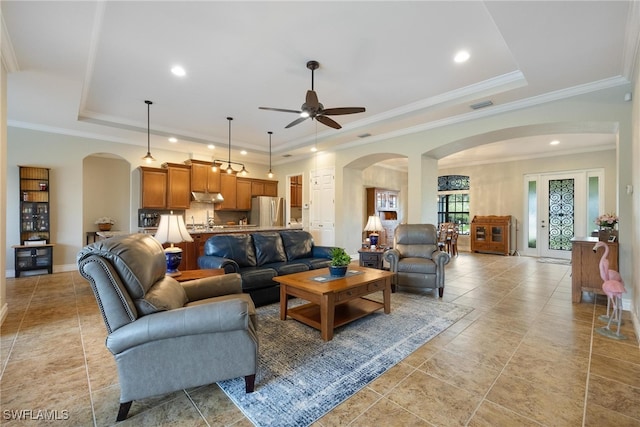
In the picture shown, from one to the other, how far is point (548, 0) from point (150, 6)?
330 cm

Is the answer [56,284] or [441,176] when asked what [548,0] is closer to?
[56,284]

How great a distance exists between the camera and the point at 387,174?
9875mm

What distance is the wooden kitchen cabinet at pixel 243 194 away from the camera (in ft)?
26.2

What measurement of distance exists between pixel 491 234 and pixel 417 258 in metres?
5.35

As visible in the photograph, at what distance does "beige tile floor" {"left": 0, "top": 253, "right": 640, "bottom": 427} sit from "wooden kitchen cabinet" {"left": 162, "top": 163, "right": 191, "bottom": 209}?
3.54 meters

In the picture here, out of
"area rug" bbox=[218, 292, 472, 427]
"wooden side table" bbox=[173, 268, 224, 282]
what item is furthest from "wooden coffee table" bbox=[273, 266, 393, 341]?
"wooden side table" bbox=[173, 268, 224, 282]

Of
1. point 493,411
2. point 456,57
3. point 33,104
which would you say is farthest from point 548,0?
point 33,104

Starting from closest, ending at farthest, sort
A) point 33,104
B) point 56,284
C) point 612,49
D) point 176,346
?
point 176,346 → point 612,49 → point 33,104 → point 56,284

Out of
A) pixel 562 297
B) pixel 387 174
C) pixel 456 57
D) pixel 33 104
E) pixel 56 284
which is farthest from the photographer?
pixel 387 174

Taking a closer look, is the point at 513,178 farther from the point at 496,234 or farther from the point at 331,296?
the point at 331,296

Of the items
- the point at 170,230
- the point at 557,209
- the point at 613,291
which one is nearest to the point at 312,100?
the point at 170,230

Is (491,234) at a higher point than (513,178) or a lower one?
lower

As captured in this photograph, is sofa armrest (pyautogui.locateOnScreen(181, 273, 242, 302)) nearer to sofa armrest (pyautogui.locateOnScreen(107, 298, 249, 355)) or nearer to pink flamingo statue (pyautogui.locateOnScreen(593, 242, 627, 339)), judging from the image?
sofa armrest (pyautogui.locateOnScreen(107, 298, 249, 355))

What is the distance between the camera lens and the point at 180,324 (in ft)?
5.51
